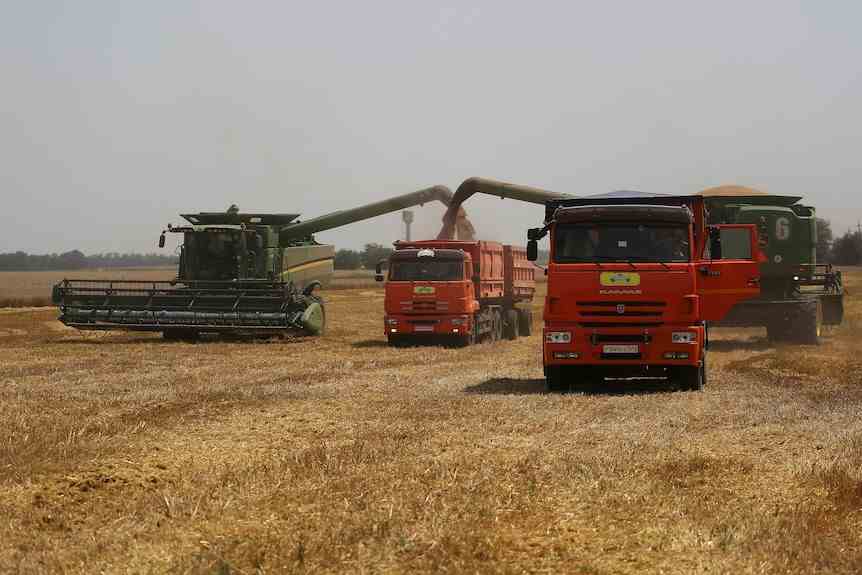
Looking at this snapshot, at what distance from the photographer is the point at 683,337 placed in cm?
1706

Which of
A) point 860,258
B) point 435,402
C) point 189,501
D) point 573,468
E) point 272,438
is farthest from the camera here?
point 860,258

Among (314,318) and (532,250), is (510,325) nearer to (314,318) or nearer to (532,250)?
(314,318)

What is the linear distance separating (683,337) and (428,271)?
1293 cm

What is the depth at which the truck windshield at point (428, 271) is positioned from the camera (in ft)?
96.3

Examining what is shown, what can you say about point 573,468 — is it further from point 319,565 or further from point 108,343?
point 108,343

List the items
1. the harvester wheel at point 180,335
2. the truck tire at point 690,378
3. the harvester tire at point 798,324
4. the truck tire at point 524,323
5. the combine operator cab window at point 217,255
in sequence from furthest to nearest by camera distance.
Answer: the truck tire at point 524,323, the combine operator cab window at point 217,255, the harvester wheel at point 180,335, the harvester tire at point 798,324, the truck tire at point 690,378

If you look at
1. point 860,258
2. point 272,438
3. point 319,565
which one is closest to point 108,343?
point 272,438

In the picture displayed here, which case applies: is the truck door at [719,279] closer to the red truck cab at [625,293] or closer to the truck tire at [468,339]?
the red truck cab at [625,293]

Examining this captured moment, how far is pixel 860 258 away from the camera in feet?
382

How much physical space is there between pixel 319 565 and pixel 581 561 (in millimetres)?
1574

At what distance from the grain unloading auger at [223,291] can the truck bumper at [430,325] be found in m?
2.63

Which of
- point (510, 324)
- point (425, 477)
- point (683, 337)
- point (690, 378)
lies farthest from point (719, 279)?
point (510, 324)

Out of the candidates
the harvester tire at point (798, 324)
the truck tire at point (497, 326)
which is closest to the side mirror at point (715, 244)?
the harvester tire at point (798, 324)

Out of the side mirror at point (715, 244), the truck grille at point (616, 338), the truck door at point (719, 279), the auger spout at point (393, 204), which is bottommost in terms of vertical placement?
the truck grille at point (616, 338)
